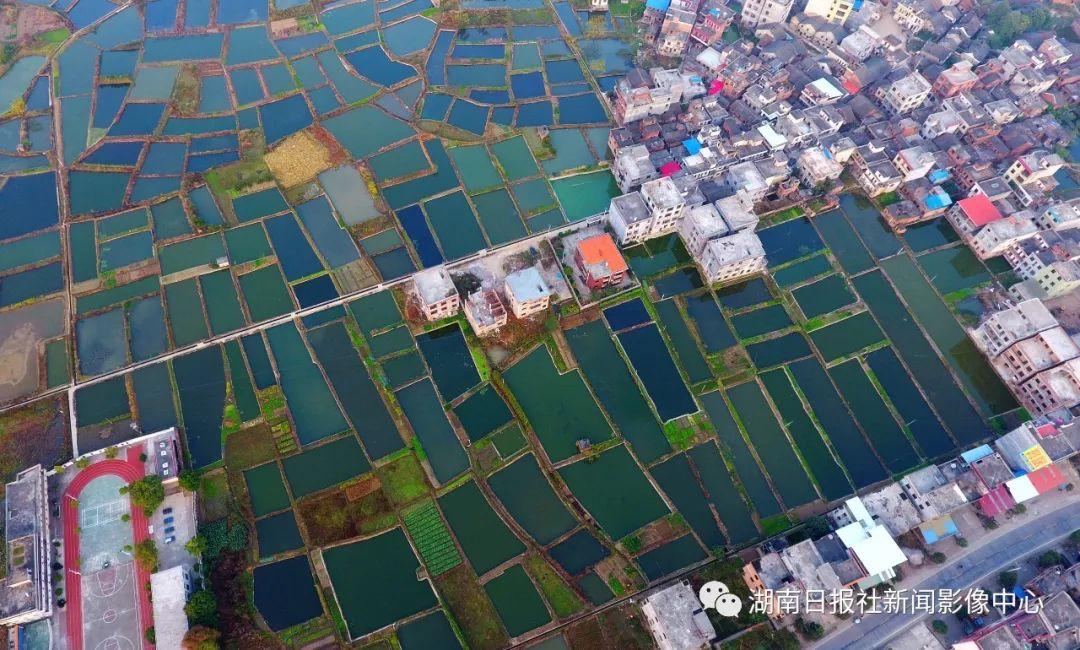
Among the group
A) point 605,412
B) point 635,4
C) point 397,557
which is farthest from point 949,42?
point 397,557


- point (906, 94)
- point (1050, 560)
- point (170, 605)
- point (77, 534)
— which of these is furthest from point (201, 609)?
point (906, 94)

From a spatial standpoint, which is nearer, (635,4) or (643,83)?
(643,83)

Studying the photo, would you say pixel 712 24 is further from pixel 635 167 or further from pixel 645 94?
pixel 635 167

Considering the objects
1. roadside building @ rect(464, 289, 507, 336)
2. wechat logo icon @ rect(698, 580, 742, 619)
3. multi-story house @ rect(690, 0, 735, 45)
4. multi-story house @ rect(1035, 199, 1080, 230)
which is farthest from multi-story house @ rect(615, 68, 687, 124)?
wechat logo icon @ rect(698, 580, 742, 619)

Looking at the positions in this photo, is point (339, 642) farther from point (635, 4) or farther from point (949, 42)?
point (949, 42)

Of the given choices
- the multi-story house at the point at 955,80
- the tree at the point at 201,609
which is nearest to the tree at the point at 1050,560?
the multi-story house at the point at 955,80
